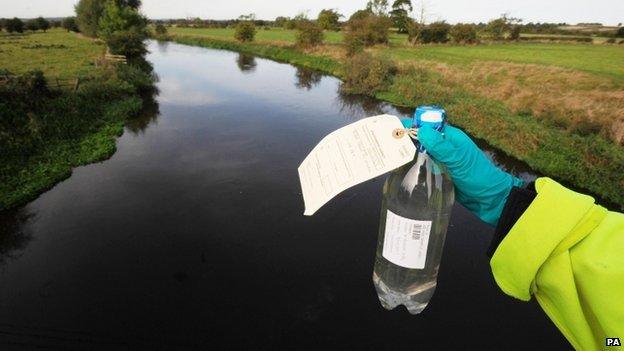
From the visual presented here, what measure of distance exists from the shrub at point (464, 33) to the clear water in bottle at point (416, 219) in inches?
2262

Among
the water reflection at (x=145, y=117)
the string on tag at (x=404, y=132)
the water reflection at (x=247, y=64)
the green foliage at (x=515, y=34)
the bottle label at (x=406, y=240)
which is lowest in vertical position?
the water reflection at (x=145, y=117)

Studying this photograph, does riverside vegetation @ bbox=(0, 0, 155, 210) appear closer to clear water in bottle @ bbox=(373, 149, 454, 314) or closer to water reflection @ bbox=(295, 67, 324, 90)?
clear water in bottle @ bbox=(373, 149, 454, 314)

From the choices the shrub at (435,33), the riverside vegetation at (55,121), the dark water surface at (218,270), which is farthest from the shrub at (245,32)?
the dark water surface at (218,270)

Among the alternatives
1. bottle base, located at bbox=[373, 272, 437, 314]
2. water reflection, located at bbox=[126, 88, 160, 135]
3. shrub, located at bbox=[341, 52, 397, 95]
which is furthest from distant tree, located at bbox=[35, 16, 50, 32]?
bottle base, located at bbox=[373, 272, 437, 314]

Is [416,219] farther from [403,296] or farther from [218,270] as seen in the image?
[218,270]

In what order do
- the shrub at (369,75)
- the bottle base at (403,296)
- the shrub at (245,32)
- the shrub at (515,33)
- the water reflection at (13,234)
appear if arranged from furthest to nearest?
the shrub at (245,32), the shrub at (515,33), the shrub at (369,75), the water reflection at (13,234), the bottle base at (403,296)

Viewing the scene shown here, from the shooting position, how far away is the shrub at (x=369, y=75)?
2400 cm

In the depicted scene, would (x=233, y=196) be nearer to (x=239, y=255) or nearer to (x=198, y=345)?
(x=239, y=255)

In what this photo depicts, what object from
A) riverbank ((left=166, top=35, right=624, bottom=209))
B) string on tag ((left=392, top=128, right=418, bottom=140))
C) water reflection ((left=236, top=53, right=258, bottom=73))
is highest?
string on tag ((left=392, top=128, right=418, bottom=140))

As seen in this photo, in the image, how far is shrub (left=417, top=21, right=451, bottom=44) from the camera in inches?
2020

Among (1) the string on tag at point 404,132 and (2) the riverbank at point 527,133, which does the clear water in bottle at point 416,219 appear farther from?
(2) the riverbank at point 527,133

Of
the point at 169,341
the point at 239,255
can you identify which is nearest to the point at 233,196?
the point at 239,255

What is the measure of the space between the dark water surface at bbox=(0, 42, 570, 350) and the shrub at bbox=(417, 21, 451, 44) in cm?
4577

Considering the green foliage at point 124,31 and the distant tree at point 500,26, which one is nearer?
the green foliage at point 124,31
